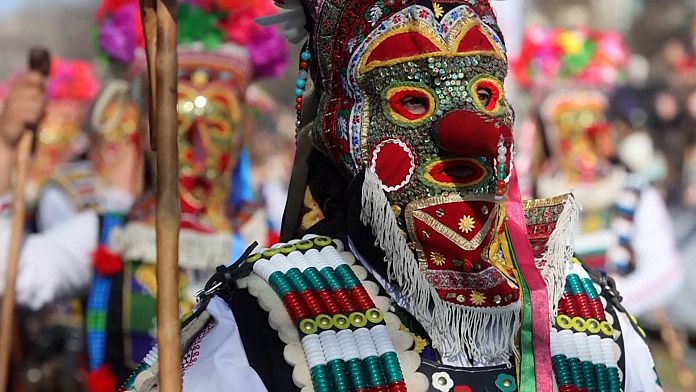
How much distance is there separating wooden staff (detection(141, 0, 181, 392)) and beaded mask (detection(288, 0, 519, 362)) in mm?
422

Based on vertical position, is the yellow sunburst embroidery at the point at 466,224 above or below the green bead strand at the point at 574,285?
above

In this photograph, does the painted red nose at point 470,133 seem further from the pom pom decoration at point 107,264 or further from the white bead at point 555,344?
the pom pom decoration at point 107,264

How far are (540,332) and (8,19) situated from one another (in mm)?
14253

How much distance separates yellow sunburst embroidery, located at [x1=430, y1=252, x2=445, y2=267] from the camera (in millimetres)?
2443

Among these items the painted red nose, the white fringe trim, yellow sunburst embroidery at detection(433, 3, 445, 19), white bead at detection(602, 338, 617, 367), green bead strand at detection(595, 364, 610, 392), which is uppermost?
yellow sunburst embroidery at detection(433, 3, 445, 19)

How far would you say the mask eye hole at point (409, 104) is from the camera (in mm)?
2451

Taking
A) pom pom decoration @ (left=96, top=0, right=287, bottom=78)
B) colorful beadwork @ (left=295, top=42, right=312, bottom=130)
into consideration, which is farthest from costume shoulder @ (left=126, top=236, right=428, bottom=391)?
pom pom decoration @ (left=96, top=0, right=287, bottom=78)

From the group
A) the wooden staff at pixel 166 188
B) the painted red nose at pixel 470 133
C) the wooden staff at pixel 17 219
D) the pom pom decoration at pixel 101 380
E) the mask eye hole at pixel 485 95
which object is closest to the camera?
the wooden staff at pixel 166 188

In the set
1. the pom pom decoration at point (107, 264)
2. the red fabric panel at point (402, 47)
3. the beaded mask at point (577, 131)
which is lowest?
the pom pom decoration at point (107, 264)

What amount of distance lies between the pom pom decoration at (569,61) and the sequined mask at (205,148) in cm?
269

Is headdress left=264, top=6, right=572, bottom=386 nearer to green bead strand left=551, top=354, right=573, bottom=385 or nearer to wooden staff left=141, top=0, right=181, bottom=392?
green bead strand left=551, top=354, right=573, bottom=385

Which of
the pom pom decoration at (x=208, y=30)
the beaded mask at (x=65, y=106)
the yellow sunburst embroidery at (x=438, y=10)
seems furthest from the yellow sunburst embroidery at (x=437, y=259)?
the beaded mask at (x=65, y=106)

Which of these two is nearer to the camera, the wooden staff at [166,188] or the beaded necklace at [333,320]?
the wooden staff at [166,188]

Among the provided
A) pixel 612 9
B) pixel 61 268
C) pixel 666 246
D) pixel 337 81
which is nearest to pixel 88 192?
pixel 61 268
